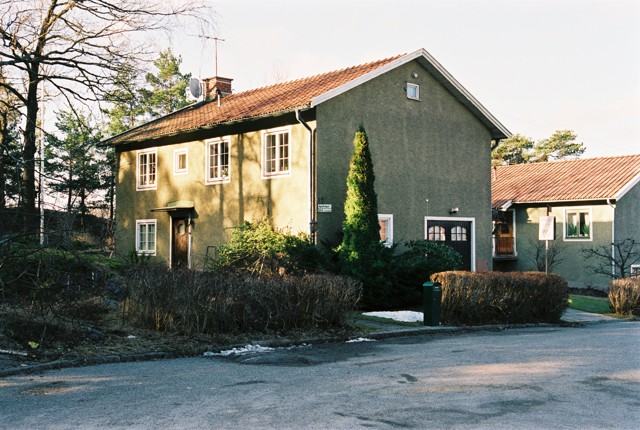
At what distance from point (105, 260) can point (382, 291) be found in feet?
28.8

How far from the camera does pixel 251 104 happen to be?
24547 mm

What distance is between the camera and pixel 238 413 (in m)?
7.25

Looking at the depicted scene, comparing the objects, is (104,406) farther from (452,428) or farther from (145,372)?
(452,428)

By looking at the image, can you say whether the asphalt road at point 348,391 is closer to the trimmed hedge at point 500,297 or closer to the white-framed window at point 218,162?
the trimmed hedge at point 500,297

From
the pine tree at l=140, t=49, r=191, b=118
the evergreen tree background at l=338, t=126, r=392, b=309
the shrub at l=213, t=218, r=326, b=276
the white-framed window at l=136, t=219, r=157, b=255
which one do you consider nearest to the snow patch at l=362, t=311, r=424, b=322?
the evergreen tree background at l=338, t=126, r=392, b=309

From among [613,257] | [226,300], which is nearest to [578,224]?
[613,257]

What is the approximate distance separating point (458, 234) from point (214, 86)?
12.2 metres

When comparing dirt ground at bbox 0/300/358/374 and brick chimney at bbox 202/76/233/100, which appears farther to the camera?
brick chimney at bbox 202/76/233/100

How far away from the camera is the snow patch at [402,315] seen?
17.2 m

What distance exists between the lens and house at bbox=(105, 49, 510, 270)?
70.3 ft

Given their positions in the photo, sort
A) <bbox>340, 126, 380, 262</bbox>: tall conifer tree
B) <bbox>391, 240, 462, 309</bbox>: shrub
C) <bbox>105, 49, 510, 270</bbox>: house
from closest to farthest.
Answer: <bbox>340, 126, 380, 262</bbox>: tall conifer tree
<bbox>391, 240, 462, 309</bbox>: shrub
<bbox>105, 49, 510, 270</bbox>: house

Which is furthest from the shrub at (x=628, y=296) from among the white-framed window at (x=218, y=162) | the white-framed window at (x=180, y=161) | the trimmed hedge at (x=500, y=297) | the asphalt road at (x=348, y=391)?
the white-framed window at (x=180, y=161)

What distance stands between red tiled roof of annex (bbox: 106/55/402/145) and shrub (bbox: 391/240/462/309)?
5280 mm

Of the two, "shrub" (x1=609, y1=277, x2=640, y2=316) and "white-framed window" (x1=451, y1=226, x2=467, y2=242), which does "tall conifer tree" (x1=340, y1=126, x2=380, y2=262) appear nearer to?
"white-framed window" (x1=451, y1=226, x2=467, y2=242)
